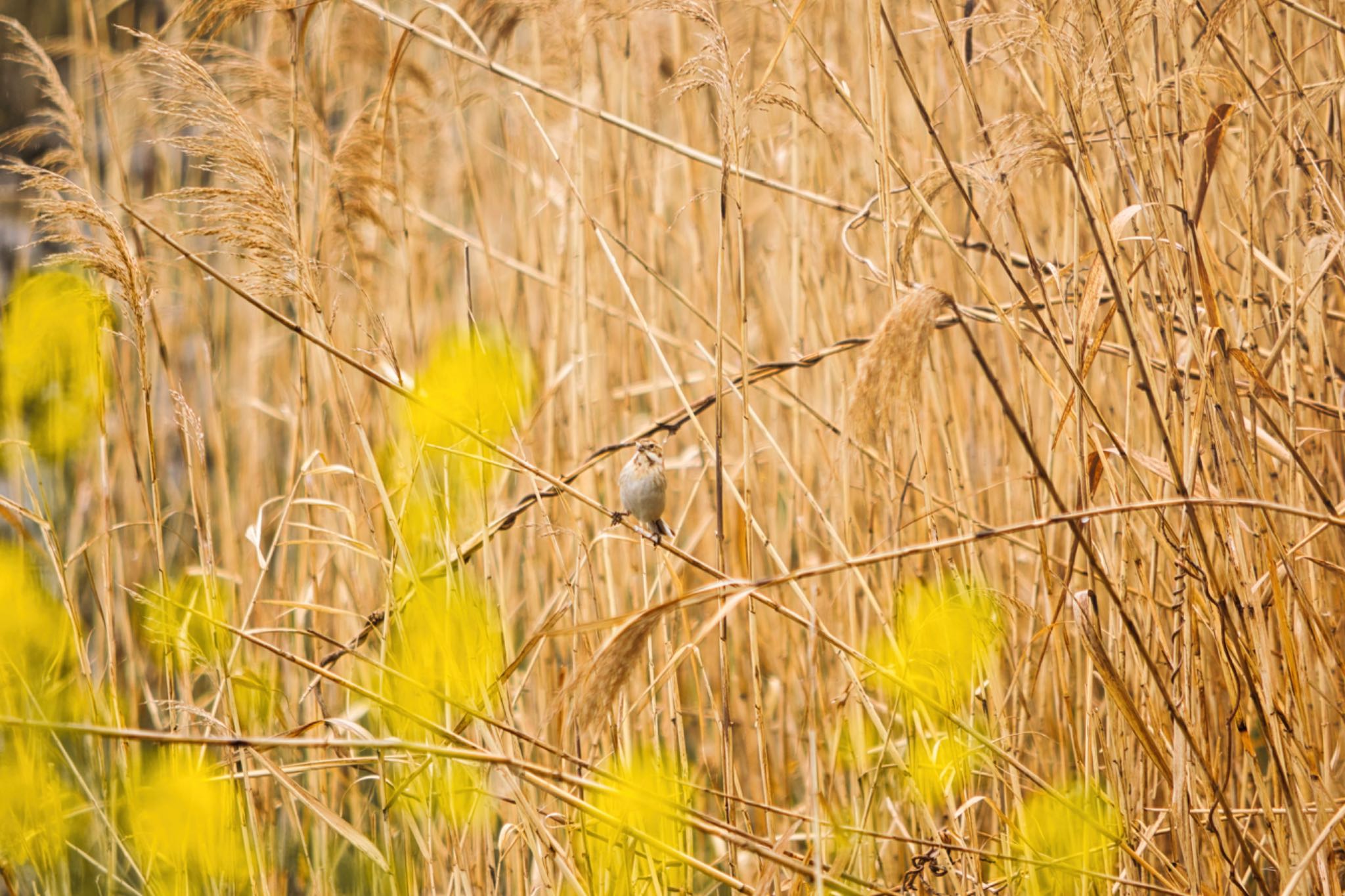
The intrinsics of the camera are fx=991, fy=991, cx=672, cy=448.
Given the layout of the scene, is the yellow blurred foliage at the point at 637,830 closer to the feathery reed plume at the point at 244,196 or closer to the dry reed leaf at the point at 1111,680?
the dry reed leaf at the point at 1111,680

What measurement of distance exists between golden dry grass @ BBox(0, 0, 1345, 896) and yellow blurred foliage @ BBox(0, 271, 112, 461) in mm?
16

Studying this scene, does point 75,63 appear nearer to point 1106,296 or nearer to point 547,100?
point 547,100

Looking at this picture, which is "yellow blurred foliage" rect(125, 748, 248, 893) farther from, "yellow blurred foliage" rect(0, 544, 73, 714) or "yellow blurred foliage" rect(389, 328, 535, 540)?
"yellow blurred foliage" rect(389, 328, 535, 540)

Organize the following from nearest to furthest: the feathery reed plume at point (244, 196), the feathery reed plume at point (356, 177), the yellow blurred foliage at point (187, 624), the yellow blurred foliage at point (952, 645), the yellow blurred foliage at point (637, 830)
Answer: the yellow blurred foliage at point (637, 830), the feathery reed plume at point (244, 196), the yellow blurred foliage at point (187, 624), the yellow blurred foliage at point (952, 645), the feathery reed plume at point (356, 177)

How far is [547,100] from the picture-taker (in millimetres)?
2578

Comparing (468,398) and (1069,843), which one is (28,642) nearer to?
(468,398)

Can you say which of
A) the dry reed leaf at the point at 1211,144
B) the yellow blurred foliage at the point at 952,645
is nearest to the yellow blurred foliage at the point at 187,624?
the yellow blurred foliage at the point at 952,645

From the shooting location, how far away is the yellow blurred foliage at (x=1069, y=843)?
1.25m

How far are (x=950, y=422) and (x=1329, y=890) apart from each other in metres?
0.97

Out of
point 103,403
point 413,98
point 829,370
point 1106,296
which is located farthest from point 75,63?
point 1106,296

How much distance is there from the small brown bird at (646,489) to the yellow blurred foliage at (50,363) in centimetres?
87

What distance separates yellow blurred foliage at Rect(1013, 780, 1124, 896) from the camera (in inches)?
49.3

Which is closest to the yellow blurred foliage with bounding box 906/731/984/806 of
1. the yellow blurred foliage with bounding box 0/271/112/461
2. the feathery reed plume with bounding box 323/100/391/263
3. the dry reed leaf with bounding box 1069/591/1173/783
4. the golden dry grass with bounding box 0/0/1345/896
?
the golden dry grass with bounding box 0/0/1345/896

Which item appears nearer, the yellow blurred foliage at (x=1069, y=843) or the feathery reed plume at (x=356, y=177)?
the yellow blurred foliage at (x=1069, y=843)
